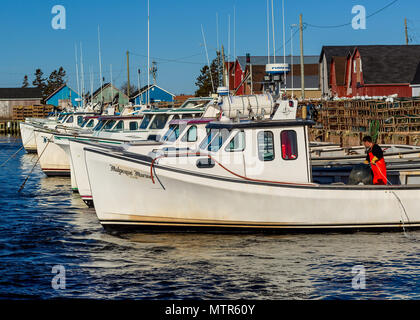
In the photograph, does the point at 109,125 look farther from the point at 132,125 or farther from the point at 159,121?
the point at 159,121

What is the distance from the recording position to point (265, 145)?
1505 centimetres

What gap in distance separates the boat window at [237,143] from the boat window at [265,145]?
1.18ft

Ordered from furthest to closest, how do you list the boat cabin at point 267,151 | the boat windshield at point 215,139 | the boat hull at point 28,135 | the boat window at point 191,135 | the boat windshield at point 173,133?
the boat hull at point 28,135
the boat windshield at point 173,133
the boat window at point 191,135
the boat windshield at point 215,139
the boat cabin at point 267,151

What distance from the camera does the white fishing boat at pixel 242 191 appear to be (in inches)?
560

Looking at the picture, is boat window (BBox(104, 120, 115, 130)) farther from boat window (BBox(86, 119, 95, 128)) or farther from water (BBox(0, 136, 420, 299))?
water (BBox(0, 136, 420, 299))

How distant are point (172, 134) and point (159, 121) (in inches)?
204

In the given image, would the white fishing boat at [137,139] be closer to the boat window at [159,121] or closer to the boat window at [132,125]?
the boat window at [159,121]

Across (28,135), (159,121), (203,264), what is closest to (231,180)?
(203,264)

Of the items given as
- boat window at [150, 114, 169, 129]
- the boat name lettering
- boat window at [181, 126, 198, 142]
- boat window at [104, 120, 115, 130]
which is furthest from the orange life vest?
boat window at [104, 120, 115, 130]

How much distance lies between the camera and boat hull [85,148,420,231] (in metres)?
14.2

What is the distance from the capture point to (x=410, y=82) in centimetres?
5288

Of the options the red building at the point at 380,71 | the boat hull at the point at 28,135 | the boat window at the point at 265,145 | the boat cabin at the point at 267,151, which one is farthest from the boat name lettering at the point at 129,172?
the red building at the point at 380,71

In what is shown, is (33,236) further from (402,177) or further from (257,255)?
(402,177)
